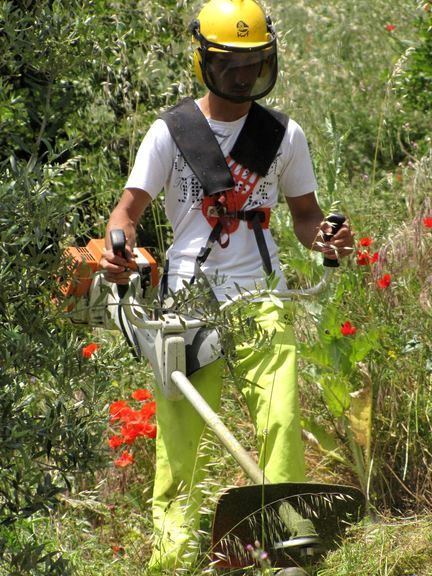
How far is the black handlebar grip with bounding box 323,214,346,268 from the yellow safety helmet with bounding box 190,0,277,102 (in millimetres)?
514

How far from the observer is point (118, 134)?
20.5ft

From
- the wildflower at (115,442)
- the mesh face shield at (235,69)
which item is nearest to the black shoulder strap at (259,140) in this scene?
the mesh face shield at (235,69)

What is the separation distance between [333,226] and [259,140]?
1.44ft

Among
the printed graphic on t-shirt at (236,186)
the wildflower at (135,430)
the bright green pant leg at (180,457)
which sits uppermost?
the printed graphic on t-shirt at (236,186)

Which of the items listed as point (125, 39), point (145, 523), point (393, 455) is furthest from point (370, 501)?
point (125, 39)

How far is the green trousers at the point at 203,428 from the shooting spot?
3.86 meters

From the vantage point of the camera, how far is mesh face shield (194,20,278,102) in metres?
4.01

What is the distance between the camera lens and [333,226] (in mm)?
3916

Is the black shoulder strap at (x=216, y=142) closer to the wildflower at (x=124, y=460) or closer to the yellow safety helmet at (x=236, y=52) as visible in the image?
the yellow safety helmet at (x=236, y=52)

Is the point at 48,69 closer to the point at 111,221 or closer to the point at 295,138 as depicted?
the point at 111,221

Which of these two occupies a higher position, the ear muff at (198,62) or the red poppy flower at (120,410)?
the ear muff at (198,62)

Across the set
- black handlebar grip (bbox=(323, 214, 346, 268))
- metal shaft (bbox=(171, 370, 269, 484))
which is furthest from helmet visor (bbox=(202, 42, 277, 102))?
metal shaft (bbox=(171, 370, 269, 484))

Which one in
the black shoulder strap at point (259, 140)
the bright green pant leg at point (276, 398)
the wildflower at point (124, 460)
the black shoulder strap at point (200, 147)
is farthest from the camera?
the wildflower at point (124, 460)

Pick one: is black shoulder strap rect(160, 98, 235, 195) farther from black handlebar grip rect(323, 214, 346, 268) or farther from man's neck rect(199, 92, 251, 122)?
black handlebar grip rect(323, 214, 346, 268)
